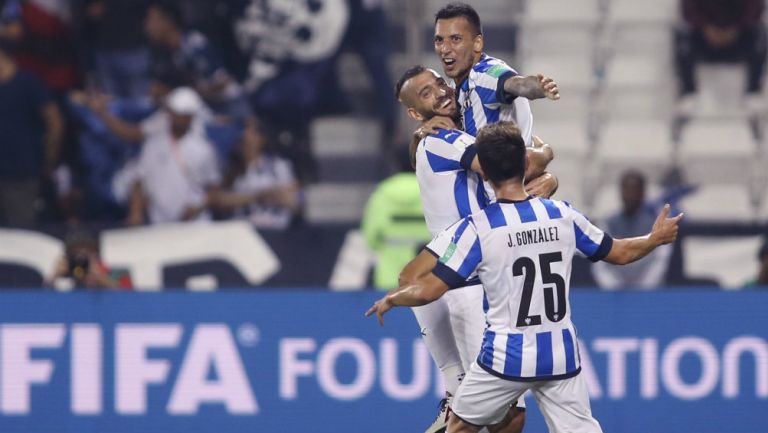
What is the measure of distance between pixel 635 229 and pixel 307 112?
2596 millimetres

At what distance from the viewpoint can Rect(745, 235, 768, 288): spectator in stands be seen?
1038 cm

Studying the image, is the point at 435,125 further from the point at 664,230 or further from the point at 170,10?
the point at 170,10

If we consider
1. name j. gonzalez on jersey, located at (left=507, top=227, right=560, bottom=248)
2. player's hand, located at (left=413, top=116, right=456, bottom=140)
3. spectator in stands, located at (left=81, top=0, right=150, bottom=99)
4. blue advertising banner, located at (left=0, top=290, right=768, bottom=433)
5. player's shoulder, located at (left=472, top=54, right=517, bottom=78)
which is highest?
spectator in stands, located at (left=81, top=0, right=150, bottom=99)

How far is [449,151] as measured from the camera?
6328mm

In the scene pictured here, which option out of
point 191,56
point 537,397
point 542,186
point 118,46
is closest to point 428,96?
point 542,186

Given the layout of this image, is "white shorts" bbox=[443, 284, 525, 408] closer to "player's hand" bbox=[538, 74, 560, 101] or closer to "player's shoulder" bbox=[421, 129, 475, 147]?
"player's shoulder" bbox=[421, 129, 475, 147]

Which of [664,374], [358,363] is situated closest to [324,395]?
[358,363]

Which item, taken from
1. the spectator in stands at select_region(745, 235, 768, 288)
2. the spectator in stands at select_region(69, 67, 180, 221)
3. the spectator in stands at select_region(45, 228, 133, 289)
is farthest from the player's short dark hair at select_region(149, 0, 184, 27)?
the spectator in stands at select_region(745, 235, 768, 288)

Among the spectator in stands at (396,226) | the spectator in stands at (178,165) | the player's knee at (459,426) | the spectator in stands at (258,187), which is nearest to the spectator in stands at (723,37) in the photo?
the spectator in stands at (396,226)

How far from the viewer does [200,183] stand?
445 inches

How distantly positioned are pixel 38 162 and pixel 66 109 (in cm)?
46

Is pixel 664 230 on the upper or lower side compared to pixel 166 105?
lower

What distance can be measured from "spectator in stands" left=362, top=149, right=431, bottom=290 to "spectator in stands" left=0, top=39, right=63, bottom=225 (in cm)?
277

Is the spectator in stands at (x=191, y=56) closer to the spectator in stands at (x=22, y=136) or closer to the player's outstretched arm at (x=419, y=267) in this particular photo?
the spectator in stands at (x=22, y=136)
